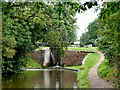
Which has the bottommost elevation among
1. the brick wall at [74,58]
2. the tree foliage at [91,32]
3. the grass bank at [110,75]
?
the brick wall at [74,58]

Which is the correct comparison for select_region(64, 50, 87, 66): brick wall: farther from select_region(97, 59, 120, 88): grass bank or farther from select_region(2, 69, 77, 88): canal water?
select_region(97, 59, 120, 88): grass bank

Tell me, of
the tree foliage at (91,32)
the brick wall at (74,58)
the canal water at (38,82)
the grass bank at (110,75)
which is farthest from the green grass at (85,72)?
the brick wall at (74,58)

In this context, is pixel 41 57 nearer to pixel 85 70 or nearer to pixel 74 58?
pixel 74 58

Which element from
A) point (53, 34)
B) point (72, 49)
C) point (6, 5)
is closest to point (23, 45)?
point (53, 34)

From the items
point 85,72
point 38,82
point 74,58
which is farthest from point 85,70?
point 74,58

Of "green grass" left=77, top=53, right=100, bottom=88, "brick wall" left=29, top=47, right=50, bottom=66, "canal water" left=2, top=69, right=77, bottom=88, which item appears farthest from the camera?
"brick wall" left=29, top=47, right=50, bottom=66

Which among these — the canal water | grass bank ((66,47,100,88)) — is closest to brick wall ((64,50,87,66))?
grass bank ((66,47,100,88))

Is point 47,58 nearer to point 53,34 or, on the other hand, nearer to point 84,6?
point 53,34

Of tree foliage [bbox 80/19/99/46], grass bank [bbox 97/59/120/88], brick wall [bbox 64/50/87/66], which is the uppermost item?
tree foliage [bbox 80/19/99/46]

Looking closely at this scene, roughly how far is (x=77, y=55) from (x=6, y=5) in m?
12.5

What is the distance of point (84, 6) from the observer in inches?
71.1

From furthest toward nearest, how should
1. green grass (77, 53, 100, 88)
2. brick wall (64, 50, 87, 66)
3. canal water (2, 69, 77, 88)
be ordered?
brick wall (64, 50, 87, 66) → canal water (2, 69, 77, 88) → green grass (77, 53, 100, 88)

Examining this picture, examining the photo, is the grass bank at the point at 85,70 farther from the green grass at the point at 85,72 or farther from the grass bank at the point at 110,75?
the grass bank at the point at 110,75

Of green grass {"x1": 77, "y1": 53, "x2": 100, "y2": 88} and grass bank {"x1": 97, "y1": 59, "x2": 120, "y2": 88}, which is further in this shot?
green grass {"x1": 77, "y1": 53, "x2": 100, "y2": 88}
